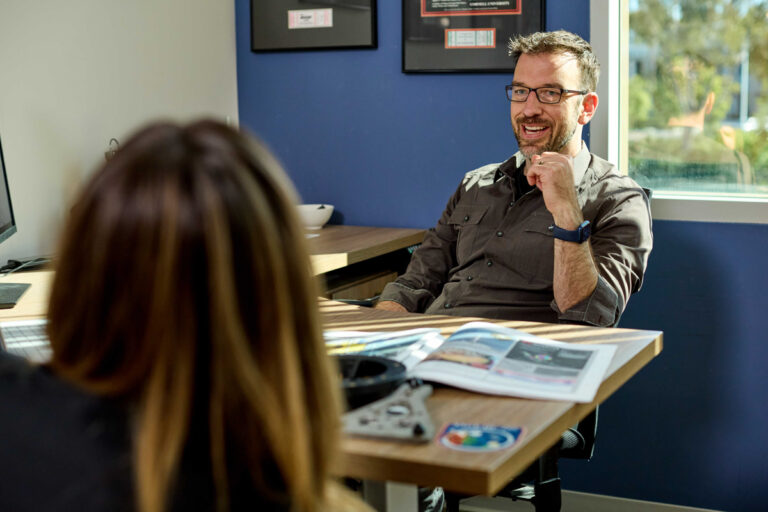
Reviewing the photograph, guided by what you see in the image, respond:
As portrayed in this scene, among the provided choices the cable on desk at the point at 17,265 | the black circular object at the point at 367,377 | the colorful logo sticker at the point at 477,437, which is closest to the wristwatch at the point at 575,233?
the black circular object at the point at 367,377

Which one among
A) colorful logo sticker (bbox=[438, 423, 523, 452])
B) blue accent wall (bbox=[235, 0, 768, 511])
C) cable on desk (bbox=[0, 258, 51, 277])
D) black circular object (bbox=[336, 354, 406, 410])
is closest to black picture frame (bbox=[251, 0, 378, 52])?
blue accent wall (bbox=[235, 0, 768, 511])

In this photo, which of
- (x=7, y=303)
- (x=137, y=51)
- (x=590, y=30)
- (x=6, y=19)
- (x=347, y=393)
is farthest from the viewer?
(x=137, y=51)

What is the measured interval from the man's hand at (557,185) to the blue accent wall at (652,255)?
0.61m

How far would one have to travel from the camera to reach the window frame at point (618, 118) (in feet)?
8.75

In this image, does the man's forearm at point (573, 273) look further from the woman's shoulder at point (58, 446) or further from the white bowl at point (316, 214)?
the woman's shoulder at point (58, 446)

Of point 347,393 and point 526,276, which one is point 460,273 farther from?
point 347,393

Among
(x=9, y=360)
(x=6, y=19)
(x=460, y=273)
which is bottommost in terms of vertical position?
(x=460, y=273)

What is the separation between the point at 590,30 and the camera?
2.77 m

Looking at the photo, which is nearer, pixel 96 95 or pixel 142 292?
pixel 142 292

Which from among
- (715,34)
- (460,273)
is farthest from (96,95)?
(715,34)

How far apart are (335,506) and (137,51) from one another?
2487mm

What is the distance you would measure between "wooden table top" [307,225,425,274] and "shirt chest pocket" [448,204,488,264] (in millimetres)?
290

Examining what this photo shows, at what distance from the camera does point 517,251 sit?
2389mm

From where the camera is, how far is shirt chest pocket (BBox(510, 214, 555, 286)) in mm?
2336
